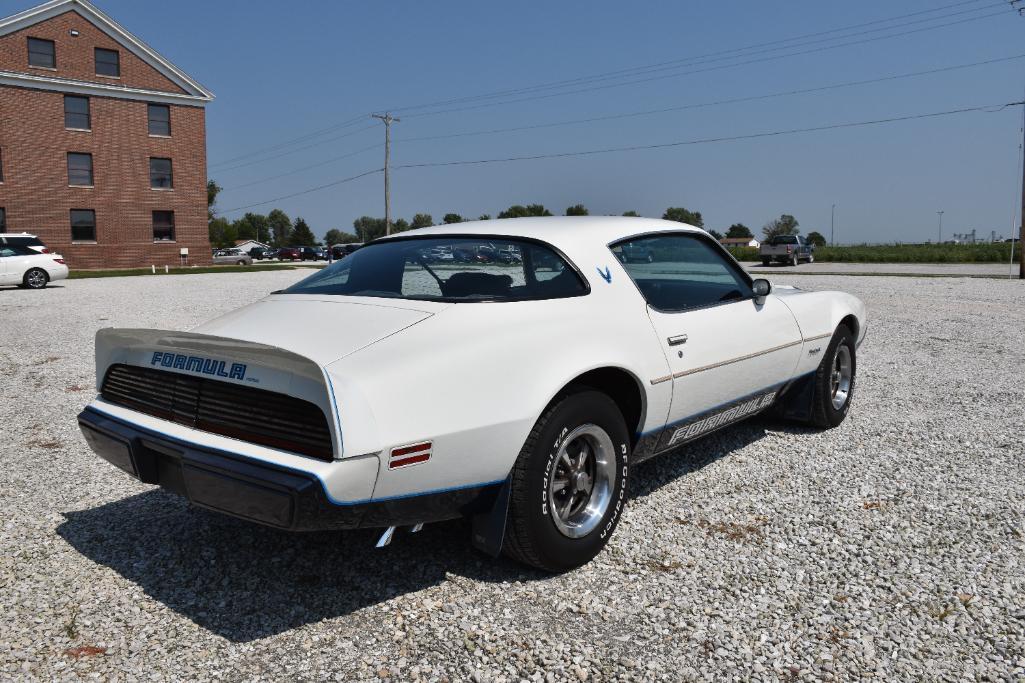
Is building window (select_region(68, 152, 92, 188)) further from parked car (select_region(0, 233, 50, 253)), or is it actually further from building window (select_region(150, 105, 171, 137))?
parked car (select_region(0, 233, 50, 253))

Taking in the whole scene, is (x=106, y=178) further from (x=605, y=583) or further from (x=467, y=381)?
(x=605, y=583)

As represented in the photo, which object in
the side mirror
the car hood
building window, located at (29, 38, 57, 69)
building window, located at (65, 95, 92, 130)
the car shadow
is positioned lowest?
the car shadow

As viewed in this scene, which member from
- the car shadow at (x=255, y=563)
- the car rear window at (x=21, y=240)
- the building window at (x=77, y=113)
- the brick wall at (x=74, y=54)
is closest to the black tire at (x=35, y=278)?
the car rear window at (x=21, y=240)

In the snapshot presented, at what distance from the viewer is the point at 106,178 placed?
35594 mm

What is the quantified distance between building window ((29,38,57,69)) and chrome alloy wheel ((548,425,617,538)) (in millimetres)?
39162

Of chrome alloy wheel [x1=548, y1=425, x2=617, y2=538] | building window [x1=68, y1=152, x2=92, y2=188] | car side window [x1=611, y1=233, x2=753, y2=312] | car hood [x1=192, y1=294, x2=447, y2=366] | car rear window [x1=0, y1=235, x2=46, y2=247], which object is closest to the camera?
car hood [x1=192, y1=294, x2=447, y2=366]

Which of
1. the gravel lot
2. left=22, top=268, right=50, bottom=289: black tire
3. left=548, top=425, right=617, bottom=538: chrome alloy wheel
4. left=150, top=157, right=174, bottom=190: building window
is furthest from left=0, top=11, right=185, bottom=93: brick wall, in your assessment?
left=548, top=425, right=617, bottom=538: chrome alloy wheel

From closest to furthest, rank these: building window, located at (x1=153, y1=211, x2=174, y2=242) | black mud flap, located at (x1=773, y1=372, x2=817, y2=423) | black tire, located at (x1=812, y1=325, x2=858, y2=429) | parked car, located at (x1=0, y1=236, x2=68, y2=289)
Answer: black mud flap, located at (x1=773, y1=372, x2=817, y2=423), black tire, located at (x1=812, y1=325, x2=858, y2=429), parked car, located at (x1=0, y1=236, x2=68, y2=289), building window, located at (x1=153, y1=211, x2=174, y2=242)

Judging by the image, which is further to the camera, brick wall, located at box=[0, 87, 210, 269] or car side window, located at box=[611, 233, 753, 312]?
brick wall, located at box=[0, 87, 210, 269]

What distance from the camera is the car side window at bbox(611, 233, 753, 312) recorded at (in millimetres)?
3627

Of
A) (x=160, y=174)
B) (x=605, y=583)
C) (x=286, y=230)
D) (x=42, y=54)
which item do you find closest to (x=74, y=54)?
(x=42, y=54)

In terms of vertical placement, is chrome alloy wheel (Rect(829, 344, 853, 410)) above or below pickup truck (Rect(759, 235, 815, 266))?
below

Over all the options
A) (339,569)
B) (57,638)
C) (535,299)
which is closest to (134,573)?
(57,638)

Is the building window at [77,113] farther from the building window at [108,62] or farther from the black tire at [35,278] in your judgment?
the black tire at [35,278]
